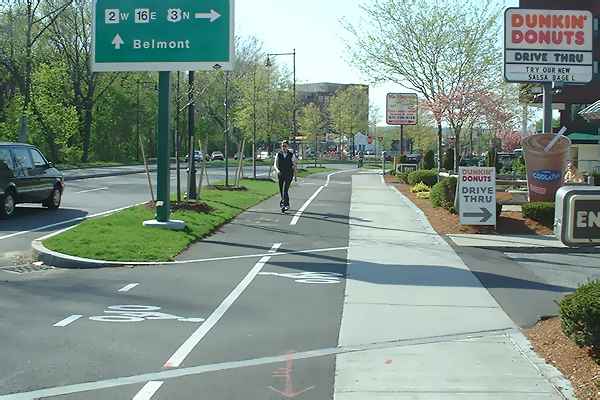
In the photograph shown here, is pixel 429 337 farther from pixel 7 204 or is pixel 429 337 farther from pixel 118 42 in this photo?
pixel 7 204

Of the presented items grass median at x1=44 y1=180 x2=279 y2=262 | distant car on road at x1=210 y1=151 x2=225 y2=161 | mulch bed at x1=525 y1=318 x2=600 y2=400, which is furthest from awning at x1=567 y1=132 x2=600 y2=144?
distant car on road at x1=210 y1=151 x2=225 y2=161

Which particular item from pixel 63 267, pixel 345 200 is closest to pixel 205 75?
pixel 345 200

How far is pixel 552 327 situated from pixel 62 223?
40.5 ft

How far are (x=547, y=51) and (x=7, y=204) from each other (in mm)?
12819

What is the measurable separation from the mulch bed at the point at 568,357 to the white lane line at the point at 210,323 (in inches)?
122

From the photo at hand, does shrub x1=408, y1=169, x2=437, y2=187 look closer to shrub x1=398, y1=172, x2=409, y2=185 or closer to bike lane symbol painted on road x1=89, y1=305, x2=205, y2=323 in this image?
shrub x1=398, y1=172, x2=409, y2=185

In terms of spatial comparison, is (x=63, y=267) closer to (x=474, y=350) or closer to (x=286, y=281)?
(x=286, y=281)

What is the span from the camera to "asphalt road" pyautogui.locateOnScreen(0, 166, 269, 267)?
13.8m

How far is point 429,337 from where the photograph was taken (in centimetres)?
781

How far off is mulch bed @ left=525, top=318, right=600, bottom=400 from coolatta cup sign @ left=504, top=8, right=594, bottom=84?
1161cm

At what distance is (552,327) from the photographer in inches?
310

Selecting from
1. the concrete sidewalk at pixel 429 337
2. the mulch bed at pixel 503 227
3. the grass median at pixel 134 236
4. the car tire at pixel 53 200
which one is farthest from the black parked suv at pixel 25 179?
the mulch bed at pixel 503 227

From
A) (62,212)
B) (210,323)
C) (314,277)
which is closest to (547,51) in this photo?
(314,277)

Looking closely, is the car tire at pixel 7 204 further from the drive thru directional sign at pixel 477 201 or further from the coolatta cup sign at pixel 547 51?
the coolatta cup sign at pixel 547 51
